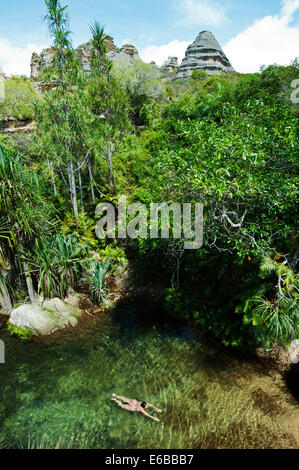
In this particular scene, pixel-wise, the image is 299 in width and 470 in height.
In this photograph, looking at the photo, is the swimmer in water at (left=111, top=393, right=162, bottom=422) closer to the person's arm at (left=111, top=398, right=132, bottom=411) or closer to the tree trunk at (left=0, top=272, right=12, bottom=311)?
the person's arm at (left=111, top=398, right=132, bottom=411)

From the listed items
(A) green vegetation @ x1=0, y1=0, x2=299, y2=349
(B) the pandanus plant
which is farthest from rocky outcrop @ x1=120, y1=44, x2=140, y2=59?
(B) the pandanus plant

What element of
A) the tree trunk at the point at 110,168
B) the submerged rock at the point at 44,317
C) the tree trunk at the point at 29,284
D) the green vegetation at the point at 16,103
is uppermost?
the green vegetation at the point at 16,103

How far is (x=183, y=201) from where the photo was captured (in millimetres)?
6156

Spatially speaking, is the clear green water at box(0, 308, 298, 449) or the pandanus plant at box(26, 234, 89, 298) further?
the pandanus plant at box(26, 234, 89, 298)

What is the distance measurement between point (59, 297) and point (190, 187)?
5.58m

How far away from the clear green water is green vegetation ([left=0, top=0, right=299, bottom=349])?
100cm

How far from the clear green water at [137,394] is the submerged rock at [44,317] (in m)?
0.44

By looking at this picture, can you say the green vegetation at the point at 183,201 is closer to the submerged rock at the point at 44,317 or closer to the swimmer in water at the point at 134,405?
the submerged rock at the point at 44,317

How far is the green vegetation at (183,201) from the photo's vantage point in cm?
485

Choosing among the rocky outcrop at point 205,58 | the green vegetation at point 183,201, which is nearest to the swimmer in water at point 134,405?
the green vegetation at point 183,201

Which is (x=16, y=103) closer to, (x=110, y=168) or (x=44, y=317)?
(x=110, y=168)

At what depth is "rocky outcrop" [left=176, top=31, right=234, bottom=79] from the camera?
48750 mm

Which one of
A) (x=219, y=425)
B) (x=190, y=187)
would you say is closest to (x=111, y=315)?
(x=219, y=425)

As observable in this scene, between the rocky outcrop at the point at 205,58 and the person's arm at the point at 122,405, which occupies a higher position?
the rocky outcrop at the point at 205,58
